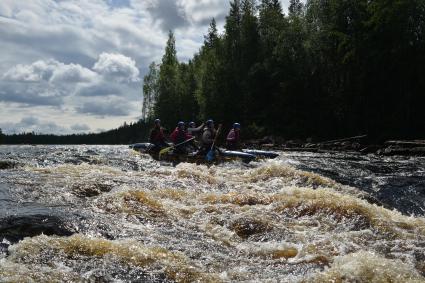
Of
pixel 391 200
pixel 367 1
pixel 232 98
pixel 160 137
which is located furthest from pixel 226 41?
pixel 391 200

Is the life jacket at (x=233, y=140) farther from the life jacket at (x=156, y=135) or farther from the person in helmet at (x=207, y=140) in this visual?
the life jacket at (x=156, y=135)

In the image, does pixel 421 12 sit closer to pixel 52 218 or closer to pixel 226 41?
pixel 226 41

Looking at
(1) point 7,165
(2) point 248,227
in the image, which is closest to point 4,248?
(2) point 248,227

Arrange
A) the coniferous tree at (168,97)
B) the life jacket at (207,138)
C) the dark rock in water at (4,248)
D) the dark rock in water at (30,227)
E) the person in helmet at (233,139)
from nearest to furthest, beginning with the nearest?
the dark rock in water at (4,248) → the dark rock in water at (30,227) → the life jacket at (207,138) → the person in helmet at (233,139) → the coniferous tree at (168,97)

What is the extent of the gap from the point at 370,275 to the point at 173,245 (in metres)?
2.97

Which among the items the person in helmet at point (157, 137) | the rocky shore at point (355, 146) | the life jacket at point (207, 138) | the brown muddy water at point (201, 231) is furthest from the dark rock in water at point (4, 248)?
the rocky shore at point (355, 146)

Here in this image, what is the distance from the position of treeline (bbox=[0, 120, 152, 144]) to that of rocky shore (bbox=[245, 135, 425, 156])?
151 ft

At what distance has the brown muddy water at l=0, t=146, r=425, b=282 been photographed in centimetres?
601

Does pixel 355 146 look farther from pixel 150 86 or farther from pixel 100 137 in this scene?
pixel 100 137

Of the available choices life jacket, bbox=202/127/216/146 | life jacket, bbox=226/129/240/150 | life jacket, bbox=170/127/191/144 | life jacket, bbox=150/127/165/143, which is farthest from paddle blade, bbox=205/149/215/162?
life jacket, bbox=150/127/165/143

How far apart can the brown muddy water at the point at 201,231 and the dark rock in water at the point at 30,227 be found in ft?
0.05

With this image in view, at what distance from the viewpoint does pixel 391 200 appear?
39.3 ft

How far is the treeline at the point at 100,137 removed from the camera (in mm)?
91688

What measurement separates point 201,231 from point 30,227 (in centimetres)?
286
